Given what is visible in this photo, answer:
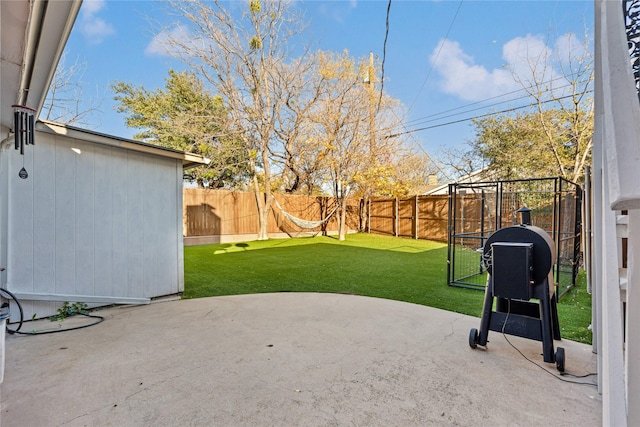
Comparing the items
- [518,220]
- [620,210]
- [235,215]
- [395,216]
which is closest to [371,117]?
[395,216]

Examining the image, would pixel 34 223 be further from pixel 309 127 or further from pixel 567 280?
pixel 309 127

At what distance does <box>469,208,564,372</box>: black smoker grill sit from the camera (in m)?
2.24

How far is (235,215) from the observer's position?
10.6 m

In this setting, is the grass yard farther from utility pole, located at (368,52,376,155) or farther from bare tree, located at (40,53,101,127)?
bare tree, located at (40,53,101,127)

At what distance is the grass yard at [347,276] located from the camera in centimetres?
386

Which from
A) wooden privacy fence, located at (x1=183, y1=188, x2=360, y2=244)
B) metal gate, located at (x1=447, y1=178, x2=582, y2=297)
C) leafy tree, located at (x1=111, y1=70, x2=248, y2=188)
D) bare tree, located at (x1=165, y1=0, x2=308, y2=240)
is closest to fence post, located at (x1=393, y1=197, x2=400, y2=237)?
wooden privacy fence, located at (x1=183, y1=188, x2=360, y2=244)

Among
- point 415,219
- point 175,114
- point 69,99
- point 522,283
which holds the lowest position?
point 522,283

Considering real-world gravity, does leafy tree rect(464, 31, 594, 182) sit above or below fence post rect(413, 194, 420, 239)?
above

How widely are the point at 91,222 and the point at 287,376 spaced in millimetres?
2985

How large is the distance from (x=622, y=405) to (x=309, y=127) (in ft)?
35.3

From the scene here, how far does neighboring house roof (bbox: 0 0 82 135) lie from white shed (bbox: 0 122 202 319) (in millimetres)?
1004

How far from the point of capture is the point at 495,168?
34.8 ft

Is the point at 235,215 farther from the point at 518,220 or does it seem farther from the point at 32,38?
the point at 32,38

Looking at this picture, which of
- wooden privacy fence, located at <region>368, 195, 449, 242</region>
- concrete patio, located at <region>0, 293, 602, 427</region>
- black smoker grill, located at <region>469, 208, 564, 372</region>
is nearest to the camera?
concrete patio, located at <region>0, 293, 602, 427</region>
